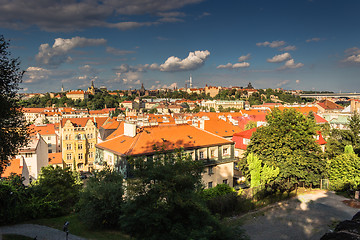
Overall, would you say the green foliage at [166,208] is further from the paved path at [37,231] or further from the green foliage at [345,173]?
the green foliage at [345,173]

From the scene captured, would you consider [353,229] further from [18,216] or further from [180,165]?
[18,216]

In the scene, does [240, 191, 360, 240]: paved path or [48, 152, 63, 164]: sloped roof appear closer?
[240, 191, 360, 240]: paved path

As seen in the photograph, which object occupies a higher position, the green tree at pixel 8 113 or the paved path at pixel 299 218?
the green tree at pixel 8 113

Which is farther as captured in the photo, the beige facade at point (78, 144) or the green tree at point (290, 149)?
the beige facade at point (78, 144)

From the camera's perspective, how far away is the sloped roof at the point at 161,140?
83.3 feet

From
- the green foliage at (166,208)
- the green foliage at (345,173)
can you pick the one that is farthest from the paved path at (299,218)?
the green foliage at (166,208)

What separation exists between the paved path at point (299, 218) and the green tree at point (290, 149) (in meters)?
2.17

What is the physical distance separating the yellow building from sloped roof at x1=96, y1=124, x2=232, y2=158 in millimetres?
31945

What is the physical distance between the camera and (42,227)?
1644 cm

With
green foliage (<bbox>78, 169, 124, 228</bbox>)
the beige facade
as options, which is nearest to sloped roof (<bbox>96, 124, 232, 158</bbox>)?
green foliage (<bbox>78, 169, 124, 228</bbox>)

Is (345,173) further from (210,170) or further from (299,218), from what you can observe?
(210,170)

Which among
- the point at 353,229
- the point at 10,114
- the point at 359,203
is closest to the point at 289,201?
the point at 359,203

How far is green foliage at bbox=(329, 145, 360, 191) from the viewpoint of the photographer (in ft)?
81.6

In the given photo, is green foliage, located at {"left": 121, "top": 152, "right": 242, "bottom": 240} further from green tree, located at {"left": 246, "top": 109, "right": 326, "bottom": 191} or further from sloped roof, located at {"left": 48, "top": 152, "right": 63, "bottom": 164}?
sloped roof, located at {"left": 48, "top": 152, "right": 63, "bottom": 164}
